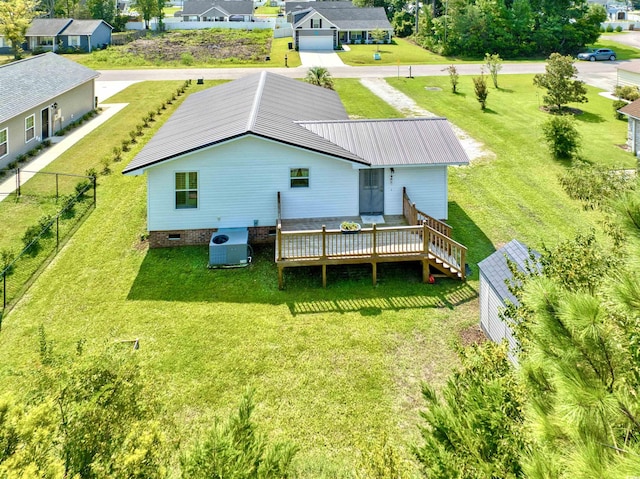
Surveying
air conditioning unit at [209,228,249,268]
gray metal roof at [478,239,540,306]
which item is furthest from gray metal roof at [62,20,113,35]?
gray metal roof at [478,239,540,306]

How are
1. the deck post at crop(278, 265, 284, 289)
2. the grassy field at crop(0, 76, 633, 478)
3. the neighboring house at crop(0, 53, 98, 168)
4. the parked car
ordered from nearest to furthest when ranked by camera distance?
1. the grassy field at crop(0, 76, 633, 478)
2. the deck post at crop(278, 265, 284, 289)
3. the neighboring house at crop(0, 53, 98, 168)
4. the parked car

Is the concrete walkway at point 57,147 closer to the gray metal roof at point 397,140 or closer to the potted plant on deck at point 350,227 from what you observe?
the gray metal roof at point 397,140

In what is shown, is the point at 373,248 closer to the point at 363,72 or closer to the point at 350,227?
the point at 350,227

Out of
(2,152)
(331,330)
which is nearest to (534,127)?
(331,330)

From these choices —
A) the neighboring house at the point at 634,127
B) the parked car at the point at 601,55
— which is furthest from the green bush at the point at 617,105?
the parked car at the point at 601,55

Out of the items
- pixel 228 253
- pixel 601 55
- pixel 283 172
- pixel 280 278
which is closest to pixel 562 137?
pixel 283 172

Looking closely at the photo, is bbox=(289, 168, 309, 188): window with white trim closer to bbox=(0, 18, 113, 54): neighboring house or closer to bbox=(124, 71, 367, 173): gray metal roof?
bbox=(124, 71, 367, 173): gray metal roof
